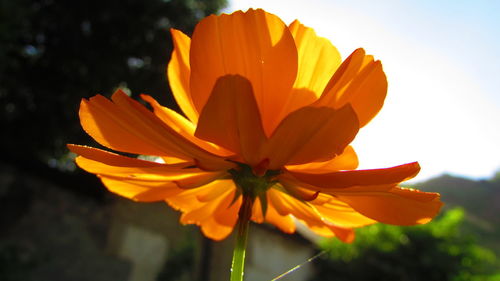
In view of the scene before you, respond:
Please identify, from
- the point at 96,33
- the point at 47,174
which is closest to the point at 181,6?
the point at 96,33

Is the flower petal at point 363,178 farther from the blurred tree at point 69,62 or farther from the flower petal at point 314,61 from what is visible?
the blurred tree at point 69,62

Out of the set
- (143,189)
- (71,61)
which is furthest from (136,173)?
(71,61)

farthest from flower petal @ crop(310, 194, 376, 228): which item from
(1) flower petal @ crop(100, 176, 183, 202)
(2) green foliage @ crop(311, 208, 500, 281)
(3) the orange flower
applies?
(2) green foliage @ crop(311, 208, 500, 281)

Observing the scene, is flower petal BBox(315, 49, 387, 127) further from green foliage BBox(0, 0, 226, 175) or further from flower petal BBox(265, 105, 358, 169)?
green foliage BBox(0, 0, 226, 175)

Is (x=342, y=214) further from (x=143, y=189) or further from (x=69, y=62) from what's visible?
(x=69, y=62)

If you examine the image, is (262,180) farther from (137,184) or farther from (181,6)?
(181,6)

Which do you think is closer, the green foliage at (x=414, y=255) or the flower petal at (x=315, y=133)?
the flower petal at (x=315, y=133)

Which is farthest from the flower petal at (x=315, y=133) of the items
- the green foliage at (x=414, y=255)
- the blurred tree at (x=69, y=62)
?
the blurred tree at (x=69, y=62)
